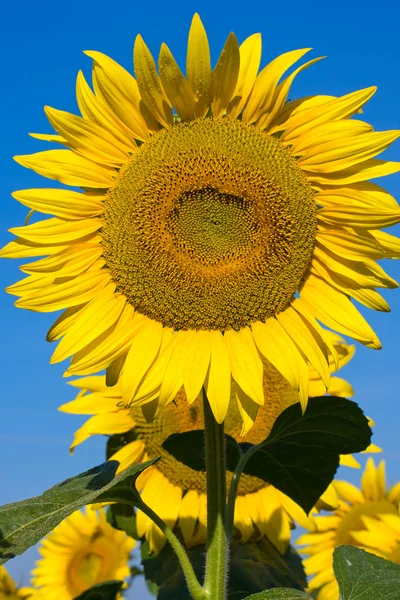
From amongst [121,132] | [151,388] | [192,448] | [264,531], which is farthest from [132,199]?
[264,531]

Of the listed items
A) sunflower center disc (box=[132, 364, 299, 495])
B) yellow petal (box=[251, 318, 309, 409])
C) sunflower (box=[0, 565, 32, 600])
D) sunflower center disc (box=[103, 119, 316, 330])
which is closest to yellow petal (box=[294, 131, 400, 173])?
sunflower center disc (box=[103, 119, 316, 330])

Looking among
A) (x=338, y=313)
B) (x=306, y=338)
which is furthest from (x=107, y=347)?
(x=338, y=313)

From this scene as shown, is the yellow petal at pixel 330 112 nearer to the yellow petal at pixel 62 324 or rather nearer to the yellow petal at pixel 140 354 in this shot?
the yellow petal at pixel 140 354

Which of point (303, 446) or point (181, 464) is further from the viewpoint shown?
point (181, 464)

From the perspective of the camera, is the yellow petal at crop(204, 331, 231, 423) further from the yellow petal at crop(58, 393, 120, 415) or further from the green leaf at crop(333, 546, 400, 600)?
the yellow petal at crop(58, 393, 120, 415)

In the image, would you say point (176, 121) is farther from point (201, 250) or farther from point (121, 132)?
point (201, 250)

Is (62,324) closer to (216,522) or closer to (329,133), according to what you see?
(216,522)
